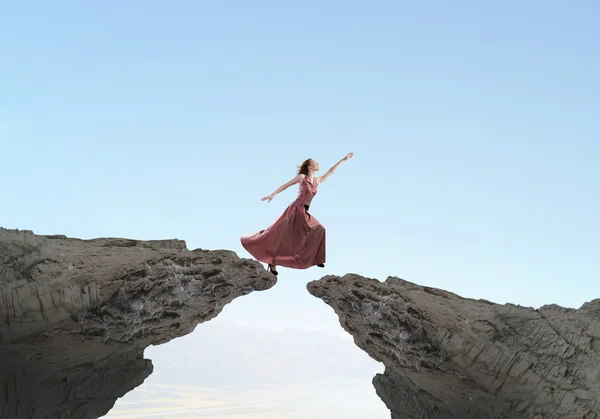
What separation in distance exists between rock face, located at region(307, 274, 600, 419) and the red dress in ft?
2.08

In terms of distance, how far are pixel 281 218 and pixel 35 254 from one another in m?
4.07

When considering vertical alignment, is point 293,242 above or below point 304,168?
below

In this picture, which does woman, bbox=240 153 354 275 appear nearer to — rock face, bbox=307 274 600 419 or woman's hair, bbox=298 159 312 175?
woman's hair, bbox=298 159 312 175

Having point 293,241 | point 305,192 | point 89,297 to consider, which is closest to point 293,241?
point 293,241

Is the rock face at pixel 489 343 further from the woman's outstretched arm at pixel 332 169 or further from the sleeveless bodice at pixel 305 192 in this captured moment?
the woman's outstretched arm at pixel 332 169

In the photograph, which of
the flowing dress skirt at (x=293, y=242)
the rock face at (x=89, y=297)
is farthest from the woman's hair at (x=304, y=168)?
the rock face at (x=89, y=297)

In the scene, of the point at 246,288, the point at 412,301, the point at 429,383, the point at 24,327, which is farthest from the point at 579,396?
the point at 24,327

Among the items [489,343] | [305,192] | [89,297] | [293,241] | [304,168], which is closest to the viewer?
[89,297]

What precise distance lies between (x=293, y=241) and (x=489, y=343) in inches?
→ 144

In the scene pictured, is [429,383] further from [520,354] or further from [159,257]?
[159,257]

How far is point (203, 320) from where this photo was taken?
11.7 metres

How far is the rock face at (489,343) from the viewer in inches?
396

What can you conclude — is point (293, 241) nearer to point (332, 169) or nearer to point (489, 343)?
point (332, 169)

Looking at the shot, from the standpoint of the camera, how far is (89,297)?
941 cm
